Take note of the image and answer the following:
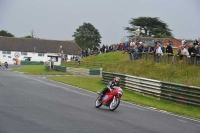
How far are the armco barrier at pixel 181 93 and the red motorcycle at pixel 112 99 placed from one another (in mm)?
5167

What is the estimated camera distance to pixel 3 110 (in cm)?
1288

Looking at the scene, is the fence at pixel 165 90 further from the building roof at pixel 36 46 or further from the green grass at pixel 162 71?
the building roof at pixel 36 46

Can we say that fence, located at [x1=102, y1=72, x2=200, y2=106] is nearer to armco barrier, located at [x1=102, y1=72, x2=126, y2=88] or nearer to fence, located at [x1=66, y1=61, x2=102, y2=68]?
armco barrier, located at [x1=102, y1=72, x2=126, y2=88]

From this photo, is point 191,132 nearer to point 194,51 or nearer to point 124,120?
point 124,120

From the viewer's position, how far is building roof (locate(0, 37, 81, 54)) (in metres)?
113

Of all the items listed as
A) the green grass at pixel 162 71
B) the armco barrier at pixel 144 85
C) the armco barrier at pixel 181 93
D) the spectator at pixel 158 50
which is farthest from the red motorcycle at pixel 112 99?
the spectator at pixel 158 50

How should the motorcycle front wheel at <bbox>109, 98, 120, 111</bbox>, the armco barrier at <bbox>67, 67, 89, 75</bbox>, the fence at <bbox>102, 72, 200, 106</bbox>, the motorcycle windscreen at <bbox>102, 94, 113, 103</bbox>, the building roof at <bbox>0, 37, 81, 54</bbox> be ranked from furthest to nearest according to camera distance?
the building roof at <bbox>0, 37, 81, 54</bbox> → the armco barrier at <bbox>67, 67, 89, 75</bbox> → the fence at <bbox>102, 72, 200, 106</bbox> → the motorcycle windscreen at <bbox>102, 94, 113, 103</bbox> → the motorcycle front wheel at <bbox>109, 98, 120, 111</bbox>

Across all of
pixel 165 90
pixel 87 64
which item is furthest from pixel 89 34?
pixel 165 90

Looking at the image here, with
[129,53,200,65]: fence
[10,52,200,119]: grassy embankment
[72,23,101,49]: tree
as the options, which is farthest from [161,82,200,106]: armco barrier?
[72,23,101,49]: tree

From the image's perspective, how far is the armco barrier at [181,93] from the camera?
19.9m

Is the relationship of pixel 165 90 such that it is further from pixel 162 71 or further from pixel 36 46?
pixel 36 46

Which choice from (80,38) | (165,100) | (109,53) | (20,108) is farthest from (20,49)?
(20,108)

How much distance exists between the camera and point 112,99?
54.1 ft

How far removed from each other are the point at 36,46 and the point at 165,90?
313 ft
